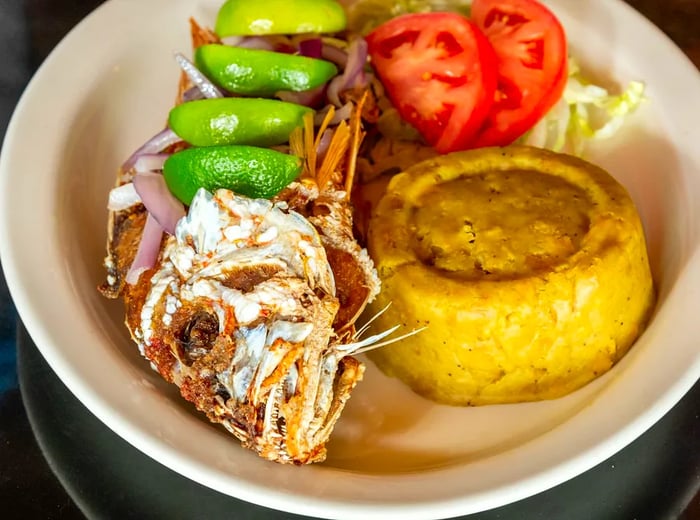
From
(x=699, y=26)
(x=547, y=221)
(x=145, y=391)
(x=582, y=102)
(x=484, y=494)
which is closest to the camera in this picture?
(x=484, y=494)

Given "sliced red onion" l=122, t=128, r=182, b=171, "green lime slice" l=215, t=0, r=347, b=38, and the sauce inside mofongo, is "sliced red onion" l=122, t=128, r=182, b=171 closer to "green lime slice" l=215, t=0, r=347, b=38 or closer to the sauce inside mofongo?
"green lime slice" l=215, t=0, r=347, b=38

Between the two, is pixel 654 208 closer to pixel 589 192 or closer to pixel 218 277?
pixel 589 192

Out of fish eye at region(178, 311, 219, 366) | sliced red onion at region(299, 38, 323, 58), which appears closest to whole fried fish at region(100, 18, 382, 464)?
fish eye at region(178, 311, 219, 366)

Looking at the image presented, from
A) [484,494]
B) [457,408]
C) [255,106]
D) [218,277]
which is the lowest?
[457,408]

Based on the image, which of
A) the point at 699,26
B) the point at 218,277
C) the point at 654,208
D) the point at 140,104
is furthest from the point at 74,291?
the point at 699,26

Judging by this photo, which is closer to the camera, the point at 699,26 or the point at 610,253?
the point at 610,253

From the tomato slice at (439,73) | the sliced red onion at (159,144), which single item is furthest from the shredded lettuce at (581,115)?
the sliced red onion at (159,144)

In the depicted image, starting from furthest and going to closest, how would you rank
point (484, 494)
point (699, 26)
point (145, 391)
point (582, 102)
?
1. point (699, 26)
2. point (582, 102)
3. point (145, 391)
4. point (484, 494)

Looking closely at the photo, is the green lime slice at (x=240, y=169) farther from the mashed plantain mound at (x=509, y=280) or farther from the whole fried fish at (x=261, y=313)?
the mashed plantain mound at (x=509, y=280)
